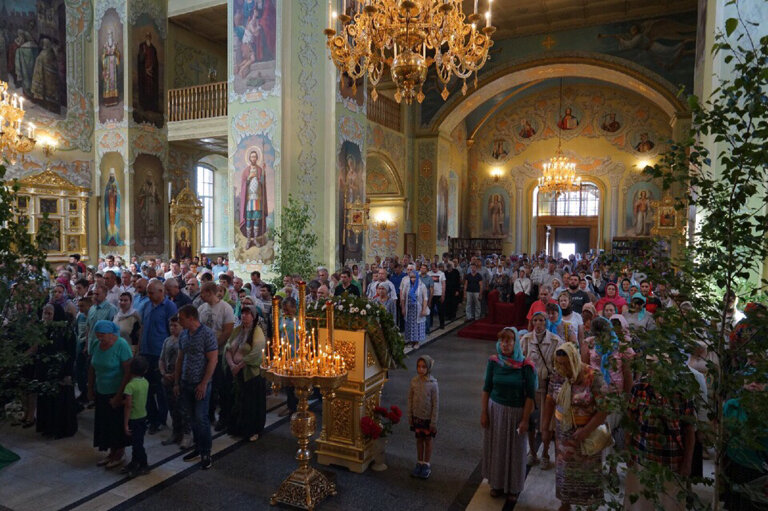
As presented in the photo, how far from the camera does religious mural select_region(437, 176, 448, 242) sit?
1952cm

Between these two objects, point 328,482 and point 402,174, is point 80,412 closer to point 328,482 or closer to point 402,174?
point 328,482

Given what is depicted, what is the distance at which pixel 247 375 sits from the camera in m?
5.52

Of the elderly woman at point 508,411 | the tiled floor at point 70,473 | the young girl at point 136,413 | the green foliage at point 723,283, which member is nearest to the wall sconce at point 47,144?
the tiled floor at point 70,473

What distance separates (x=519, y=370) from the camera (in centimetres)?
409

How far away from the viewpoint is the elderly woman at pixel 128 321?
605cm

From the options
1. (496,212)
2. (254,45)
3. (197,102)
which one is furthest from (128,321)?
(496,212)

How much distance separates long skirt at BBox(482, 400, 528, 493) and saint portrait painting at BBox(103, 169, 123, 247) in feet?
43.9

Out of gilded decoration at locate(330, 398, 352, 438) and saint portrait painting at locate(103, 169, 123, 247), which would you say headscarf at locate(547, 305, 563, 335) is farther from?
saint portrait painting at locate(103, 169, 123, 247)

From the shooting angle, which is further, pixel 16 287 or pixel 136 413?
pixel 136 413

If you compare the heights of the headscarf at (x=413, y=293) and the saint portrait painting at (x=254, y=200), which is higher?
the saint portrait painting at (x=254, y=200)

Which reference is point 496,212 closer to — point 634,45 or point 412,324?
point 634,45

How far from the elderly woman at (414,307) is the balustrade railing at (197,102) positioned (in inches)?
304

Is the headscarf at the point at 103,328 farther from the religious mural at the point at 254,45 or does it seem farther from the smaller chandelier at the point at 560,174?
the smaller chandelier at the point at 560,174

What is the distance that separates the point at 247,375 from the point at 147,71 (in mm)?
12844
